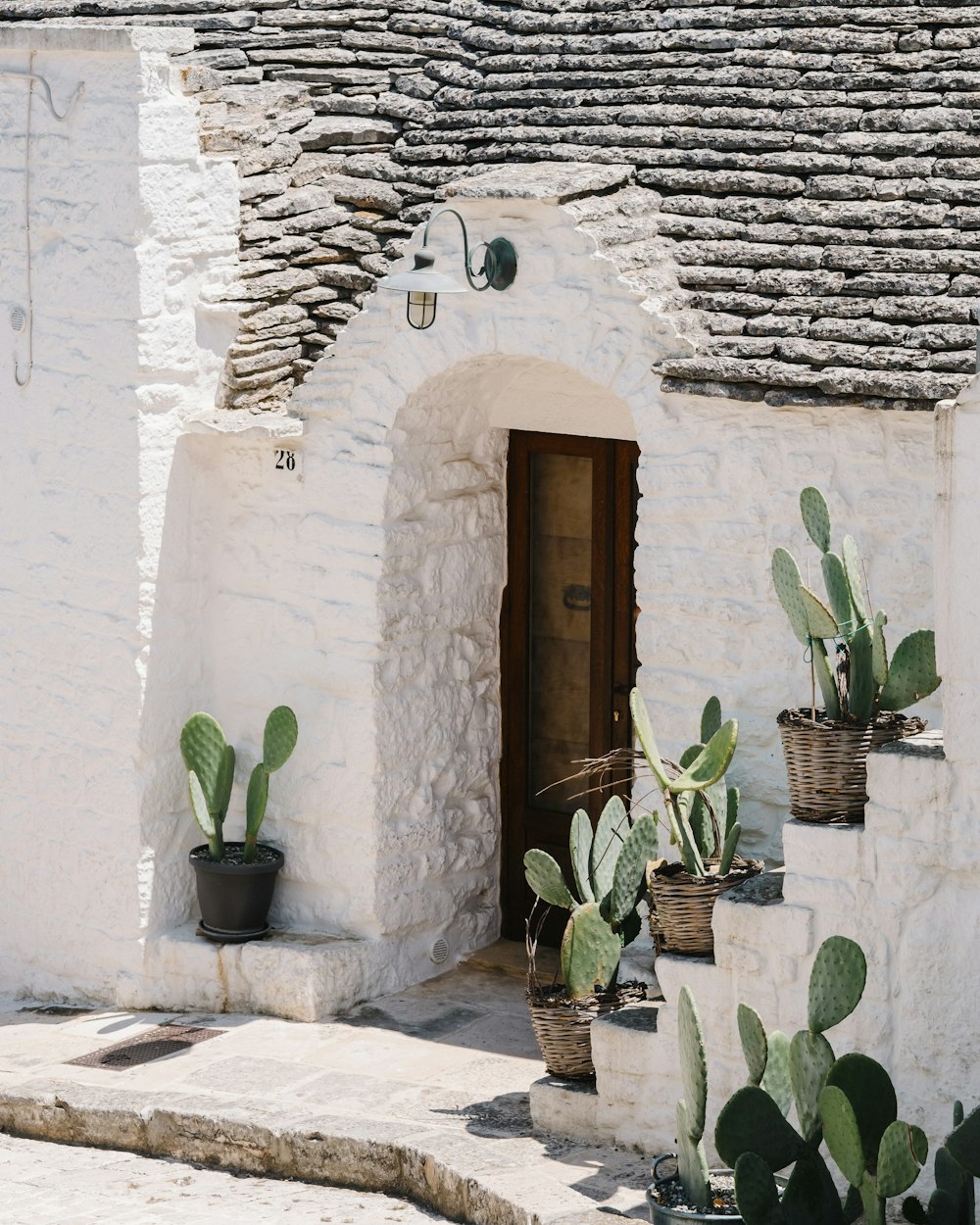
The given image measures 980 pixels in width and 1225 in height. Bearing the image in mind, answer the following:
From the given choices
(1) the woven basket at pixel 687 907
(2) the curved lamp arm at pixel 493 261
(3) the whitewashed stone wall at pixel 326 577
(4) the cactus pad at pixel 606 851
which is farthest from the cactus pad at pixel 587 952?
(2) the curved lamp arm at pixel 493 261

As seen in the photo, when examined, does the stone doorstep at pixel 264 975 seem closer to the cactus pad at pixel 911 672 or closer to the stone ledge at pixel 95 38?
the cactus pad at pixel 911 672

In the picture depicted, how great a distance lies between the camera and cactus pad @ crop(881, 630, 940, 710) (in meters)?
6.70

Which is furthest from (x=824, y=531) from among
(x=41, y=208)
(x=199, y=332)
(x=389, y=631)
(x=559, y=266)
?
(x=41, y=208)

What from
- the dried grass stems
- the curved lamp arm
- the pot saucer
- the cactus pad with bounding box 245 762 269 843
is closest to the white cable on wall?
the curved lamp arm

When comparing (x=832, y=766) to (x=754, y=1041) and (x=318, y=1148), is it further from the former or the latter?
(x=318, y=1148)

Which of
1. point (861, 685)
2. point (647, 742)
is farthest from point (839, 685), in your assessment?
point (647, 742)

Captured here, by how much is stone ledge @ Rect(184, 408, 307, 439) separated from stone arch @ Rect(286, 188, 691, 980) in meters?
0.08

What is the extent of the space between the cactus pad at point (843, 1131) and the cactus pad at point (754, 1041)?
0.30 metres

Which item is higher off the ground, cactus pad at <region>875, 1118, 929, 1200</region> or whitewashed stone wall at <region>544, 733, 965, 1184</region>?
whitewashed stone wall at <region>544, 733, 965, 1184</region>

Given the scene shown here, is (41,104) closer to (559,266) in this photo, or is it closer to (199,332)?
(199,332)

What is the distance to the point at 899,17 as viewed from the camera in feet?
28.2

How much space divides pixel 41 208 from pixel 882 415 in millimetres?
3728

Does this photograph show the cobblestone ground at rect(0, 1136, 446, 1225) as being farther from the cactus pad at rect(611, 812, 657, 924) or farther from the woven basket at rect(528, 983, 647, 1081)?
the cactus pad at rect(611, 812, 657, 924)

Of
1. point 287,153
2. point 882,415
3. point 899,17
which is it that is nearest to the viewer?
point 882,415
